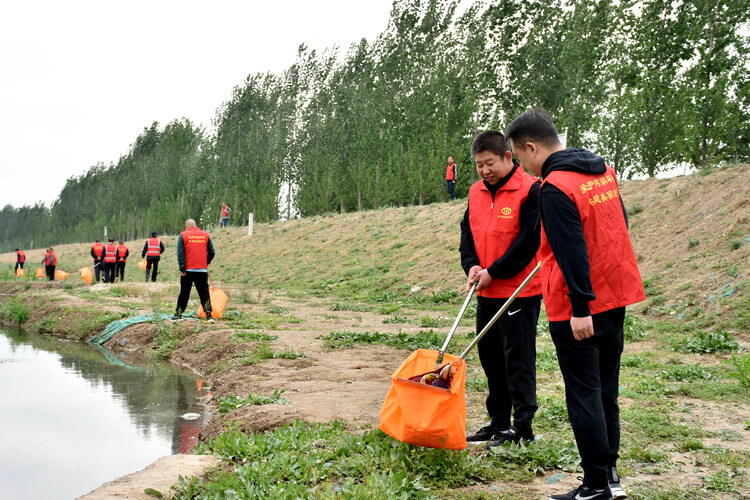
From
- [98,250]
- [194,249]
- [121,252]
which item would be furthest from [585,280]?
[98,250]

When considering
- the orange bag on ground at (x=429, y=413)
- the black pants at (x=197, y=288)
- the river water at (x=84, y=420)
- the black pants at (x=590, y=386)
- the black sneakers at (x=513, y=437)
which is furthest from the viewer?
the black pants at (x=197, y=288)

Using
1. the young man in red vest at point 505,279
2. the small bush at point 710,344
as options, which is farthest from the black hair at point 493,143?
the small bush at point 710,344

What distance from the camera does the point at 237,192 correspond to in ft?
166

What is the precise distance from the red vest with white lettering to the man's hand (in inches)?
881

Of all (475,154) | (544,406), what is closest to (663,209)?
(544,406)

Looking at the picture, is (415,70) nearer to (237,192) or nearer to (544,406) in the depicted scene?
(237,192)

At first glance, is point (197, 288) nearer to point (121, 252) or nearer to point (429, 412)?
point (429, 412)

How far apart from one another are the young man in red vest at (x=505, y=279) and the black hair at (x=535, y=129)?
65 cm

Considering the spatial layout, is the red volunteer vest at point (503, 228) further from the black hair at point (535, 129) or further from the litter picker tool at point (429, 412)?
the black hair at point (535, 129)

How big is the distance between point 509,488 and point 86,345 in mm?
10519

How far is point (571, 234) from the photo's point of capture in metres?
2.90

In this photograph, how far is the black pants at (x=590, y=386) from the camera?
117 inches

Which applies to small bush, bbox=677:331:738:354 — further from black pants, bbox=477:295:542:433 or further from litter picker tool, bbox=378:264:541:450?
litter picker tool, bbox=378:264:541:450

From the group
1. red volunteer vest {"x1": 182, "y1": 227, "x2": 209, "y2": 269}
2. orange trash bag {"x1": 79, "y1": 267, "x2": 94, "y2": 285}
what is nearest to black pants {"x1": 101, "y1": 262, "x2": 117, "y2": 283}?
orange trash bag {"x1": 79, "y1": 267, "x2": 94, "y2": 285}
